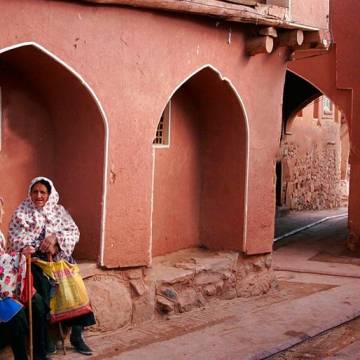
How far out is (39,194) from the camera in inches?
226

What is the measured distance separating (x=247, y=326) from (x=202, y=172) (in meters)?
2.46

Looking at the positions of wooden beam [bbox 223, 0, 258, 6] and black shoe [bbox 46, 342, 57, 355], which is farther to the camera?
wooden beam [bbox 223, 0, 258, 6]

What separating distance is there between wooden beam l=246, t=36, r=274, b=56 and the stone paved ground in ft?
9.97

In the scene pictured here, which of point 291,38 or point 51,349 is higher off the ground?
point 291,38

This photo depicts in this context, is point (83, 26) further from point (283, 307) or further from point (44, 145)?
point (283, 307)

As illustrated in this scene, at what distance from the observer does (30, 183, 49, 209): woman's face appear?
5.74 m

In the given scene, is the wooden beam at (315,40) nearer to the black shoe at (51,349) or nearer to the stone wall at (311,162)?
the black shoe at (51,349)

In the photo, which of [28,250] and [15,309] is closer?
[15,309]

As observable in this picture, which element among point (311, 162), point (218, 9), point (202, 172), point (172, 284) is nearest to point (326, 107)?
point (311, 162)

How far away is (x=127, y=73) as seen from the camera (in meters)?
6.83

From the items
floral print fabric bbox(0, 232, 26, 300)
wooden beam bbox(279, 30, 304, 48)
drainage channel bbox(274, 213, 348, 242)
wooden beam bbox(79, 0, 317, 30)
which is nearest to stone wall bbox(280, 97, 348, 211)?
drainage channel bbox(274, 213, 348, 242)

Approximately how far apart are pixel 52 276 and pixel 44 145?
5.81ft

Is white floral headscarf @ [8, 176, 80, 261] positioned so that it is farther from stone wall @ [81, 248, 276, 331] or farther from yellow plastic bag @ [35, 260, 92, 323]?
stone wall @ [81, 248, 276, 331]

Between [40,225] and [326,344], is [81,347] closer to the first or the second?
[40,225]
